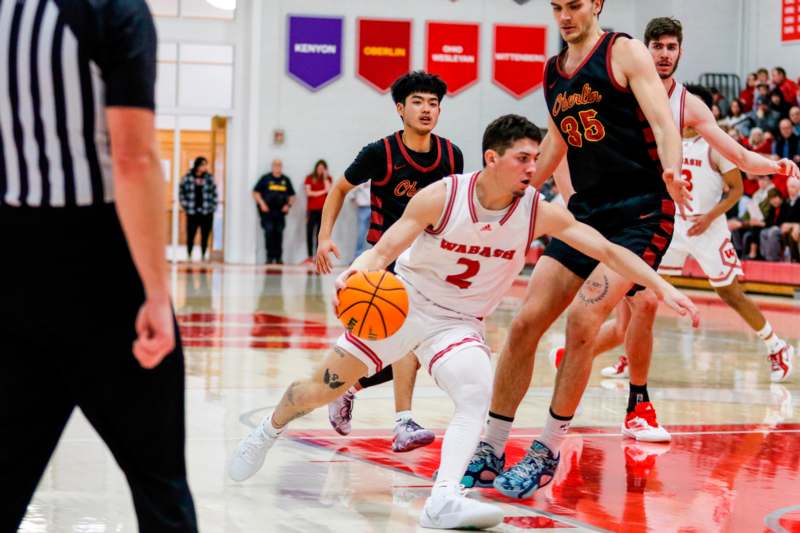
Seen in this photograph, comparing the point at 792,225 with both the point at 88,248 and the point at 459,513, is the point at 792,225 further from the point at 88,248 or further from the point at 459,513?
the point at 88,248

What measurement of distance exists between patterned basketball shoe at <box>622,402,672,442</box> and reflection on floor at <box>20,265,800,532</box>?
7 cm

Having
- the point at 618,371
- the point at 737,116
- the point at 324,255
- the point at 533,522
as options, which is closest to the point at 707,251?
the point at 618,371

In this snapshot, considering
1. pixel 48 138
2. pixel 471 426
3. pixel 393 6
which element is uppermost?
pixel 393 6

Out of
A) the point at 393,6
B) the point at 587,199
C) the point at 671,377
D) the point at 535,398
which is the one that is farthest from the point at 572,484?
the point at 393,6

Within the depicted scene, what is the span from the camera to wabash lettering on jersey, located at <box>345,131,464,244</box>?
622 centimetres

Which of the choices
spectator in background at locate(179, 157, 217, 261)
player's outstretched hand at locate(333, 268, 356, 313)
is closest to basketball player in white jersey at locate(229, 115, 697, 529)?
player's outstretched hand at locate(333, 268, 356, 313)

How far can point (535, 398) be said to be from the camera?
765cm

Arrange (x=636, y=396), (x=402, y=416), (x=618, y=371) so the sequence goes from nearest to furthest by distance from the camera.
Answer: (x=402, y=416)
(x=636, y=396)
(x=618, y=371)

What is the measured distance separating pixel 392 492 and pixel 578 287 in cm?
123

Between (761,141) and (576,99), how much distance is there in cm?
1502

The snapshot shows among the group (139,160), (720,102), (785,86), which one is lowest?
(139,160)

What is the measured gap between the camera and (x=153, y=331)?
2.48m

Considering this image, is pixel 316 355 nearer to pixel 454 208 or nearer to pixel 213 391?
pixel 213 391

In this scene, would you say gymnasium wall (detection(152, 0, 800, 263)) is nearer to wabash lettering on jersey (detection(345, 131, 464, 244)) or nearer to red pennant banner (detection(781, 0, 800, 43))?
red pennant banner (detection(781, 0, 800, 43))
